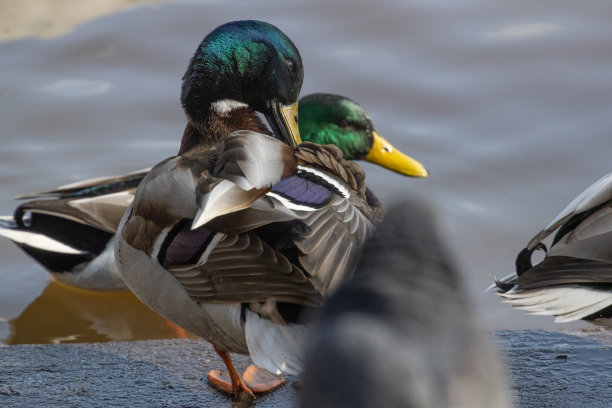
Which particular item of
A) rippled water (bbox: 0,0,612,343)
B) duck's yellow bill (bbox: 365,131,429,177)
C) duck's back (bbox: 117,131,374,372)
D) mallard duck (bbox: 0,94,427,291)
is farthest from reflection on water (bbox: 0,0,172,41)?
duck's back (bbox: 117,131,374,372)

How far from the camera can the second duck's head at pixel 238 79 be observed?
3646 mm

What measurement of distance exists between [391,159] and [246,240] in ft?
10.0

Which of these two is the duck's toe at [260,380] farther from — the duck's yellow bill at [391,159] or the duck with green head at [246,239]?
the duck's yellow bill at [391,159]

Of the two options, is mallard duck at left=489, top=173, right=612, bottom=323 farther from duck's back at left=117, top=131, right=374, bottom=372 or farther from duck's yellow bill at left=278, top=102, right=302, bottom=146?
duck's yellow bill at left=278, top=102, right=302, bottom=146

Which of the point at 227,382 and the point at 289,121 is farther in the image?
the point at 289,121

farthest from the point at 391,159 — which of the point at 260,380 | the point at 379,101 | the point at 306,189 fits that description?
the point at 306,189

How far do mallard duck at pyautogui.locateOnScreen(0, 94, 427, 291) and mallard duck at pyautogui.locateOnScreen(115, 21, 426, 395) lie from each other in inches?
57.4

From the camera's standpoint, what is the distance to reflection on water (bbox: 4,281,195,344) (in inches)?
188

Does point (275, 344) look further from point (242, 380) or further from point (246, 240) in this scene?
point (242, 380)

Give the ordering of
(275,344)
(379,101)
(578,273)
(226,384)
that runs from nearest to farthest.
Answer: (275,344)
(578,273)
(226,384)
(379,101)

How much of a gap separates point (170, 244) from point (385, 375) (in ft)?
7.14

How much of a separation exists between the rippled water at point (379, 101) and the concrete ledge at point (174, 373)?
1246mm

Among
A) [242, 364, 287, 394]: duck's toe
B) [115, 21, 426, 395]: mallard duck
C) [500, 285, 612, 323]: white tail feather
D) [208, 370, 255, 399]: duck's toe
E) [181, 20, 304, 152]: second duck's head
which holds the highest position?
[181, 20, 304, 152]: second duck's head

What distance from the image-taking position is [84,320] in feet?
16.3
